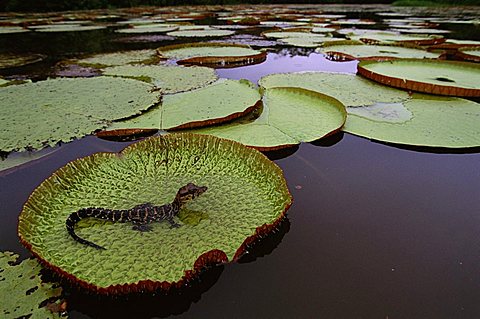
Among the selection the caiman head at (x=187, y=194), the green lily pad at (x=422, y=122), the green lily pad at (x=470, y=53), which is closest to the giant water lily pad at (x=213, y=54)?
the green lily pad at (x=422, y=122)

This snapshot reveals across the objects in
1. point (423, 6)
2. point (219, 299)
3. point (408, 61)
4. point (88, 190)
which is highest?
point (423, 6)

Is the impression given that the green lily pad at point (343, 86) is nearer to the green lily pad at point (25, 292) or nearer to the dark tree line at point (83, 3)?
the green lily pad at point (25, 292)

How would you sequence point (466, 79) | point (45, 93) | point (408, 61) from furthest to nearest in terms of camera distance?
point (408, 61) < point (466, 79) < point (45, 93)

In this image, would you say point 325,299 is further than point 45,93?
No

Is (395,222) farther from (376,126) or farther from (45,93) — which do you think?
(45,93)

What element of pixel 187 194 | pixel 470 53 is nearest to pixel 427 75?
pixel 470 53

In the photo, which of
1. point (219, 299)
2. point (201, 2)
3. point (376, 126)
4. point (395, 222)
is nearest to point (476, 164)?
point (376, 126)

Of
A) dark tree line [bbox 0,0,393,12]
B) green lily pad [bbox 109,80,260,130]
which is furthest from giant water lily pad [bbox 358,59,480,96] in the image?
dark tree line [bbox 0,0,393,12]
